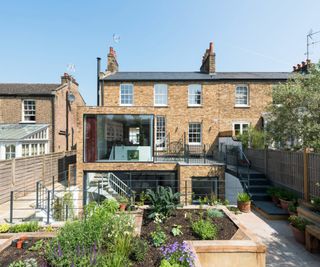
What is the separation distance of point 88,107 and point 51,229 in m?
8.72

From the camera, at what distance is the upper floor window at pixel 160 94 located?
19359 mm

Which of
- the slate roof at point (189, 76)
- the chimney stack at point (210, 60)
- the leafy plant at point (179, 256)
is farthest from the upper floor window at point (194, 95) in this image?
the leafy plant at point (179, 256)

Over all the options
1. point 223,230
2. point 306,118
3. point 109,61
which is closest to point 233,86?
point 306,118

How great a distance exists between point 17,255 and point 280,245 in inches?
255

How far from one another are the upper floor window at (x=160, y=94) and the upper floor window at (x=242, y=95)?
6.20 m

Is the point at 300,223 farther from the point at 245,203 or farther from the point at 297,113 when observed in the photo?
the point at 297,113

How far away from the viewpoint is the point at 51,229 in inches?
231

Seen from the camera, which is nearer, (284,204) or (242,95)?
(284,204)

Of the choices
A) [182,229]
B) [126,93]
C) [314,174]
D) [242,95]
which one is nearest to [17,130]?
[126,93]

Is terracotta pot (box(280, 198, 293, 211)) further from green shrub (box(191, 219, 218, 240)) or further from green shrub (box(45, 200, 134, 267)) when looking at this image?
green shrub (box(45, 200, 134, 267))

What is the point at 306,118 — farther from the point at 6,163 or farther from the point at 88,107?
the point at 6,163

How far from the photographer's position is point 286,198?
9008 mm

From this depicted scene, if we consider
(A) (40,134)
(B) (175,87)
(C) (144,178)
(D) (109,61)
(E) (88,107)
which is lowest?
(C) (144,178)

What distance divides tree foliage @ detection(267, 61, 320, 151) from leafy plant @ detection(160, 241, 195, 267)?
7620 mm
